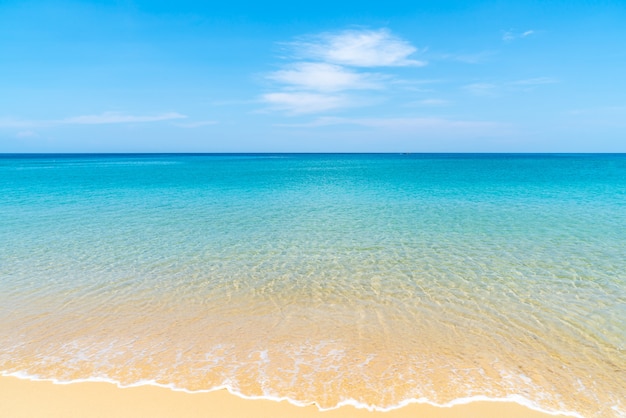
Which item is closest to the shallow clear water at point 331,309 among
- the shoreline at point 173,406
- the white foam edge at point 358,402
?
the white foam edge at point 358,402

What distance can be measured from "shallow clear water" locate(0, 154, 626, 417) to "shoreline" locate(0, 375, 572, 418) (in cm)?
20

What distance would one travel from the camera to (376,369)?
5.95 meters

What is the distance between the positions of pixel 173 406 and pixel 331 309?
147 inches

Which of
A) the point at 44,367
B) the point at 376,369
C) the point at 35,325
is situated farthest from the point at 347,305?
the point at 35,325

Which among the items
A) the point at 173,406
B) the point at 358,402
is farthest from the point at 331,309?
the point at 173,406

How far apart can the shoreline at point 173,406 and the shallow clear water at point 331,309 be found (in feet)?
0.64

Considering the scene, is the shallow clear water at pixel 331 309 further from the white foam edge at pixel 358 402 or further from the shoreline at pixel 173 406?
the shoreline at pixel 173 406

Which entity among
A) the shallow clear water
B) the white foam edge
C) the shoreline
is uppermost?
the shallow clear water

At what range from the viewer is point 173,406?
5.16 m

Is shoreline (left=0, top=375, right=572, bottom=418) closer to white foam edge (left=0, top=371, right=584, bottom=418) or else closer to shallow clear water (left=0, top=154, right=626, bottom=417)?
white foam edge (left=0, top=371, right=584, bottom=418)

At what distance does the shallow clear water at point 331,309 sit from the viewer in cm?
573

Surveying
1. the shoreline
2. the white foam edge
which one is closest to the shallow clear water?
the white foam edge

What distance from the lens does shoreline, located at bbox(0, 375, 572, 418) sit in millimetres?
5004

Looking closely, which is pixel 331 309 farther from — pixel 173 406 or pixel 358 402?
pixel 173 406
